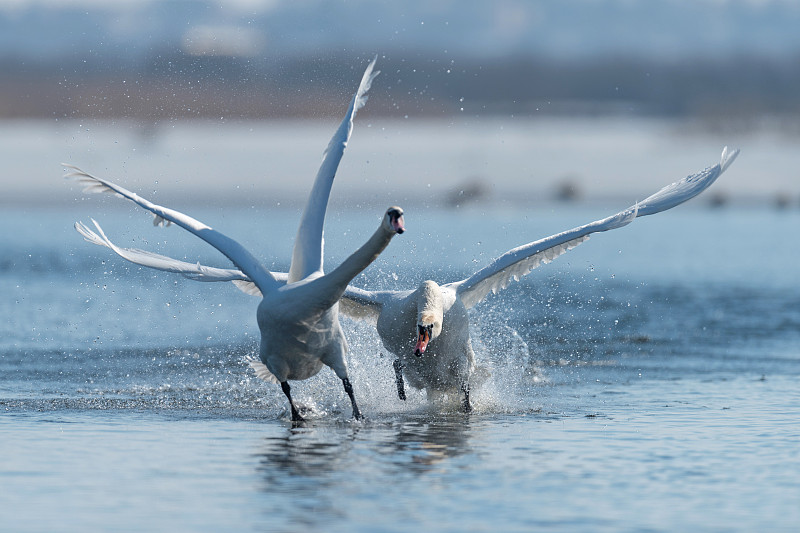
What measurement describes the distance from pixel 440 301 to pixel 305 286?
167 cm

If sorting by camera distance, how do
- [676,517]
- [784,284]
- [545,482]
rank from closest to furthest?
1. [676,517]
2. [545,482]
3. [784,284]

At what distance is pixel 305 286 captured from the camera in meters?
12.4

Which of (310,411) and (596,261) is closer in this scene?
(310,411)

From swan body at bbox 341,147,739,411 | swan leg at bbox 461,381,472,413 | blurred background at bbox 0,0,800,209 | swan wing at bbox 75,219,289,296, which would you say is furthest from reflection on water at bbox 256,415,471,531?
blurred background at bbox 0,0,800,209

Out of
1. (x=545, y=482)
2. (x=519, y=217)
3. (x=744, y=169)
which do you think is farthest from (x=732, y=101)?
(x=545, y=482)

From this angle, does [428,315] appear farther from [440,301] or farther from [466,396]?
[466,396]

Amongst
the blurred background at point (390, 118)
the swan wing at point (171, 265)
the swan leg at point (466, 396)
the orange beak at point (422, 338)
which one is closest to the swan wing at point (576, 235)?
the swan leg at point (466, 396)

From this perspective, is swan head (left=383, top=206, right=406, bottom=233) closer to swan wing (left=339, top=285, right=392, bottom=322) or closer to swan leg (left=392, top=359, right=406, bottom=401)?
swan wing (left=339, top=285, right=392, bottom=322)

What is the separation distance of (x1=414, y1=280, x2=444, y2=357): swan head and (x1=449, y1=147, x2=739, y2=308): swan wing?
0.97 m

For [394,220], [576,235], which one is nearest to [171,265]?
[394,220]

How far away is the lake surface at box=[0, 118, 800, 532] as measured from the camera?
9.99 metres

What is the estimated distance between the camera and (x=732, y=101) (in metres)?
90.7

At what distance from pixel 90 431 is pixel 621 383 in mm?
6140

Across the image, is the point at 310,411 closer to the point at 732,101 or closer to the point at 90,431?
the point at 90,431
